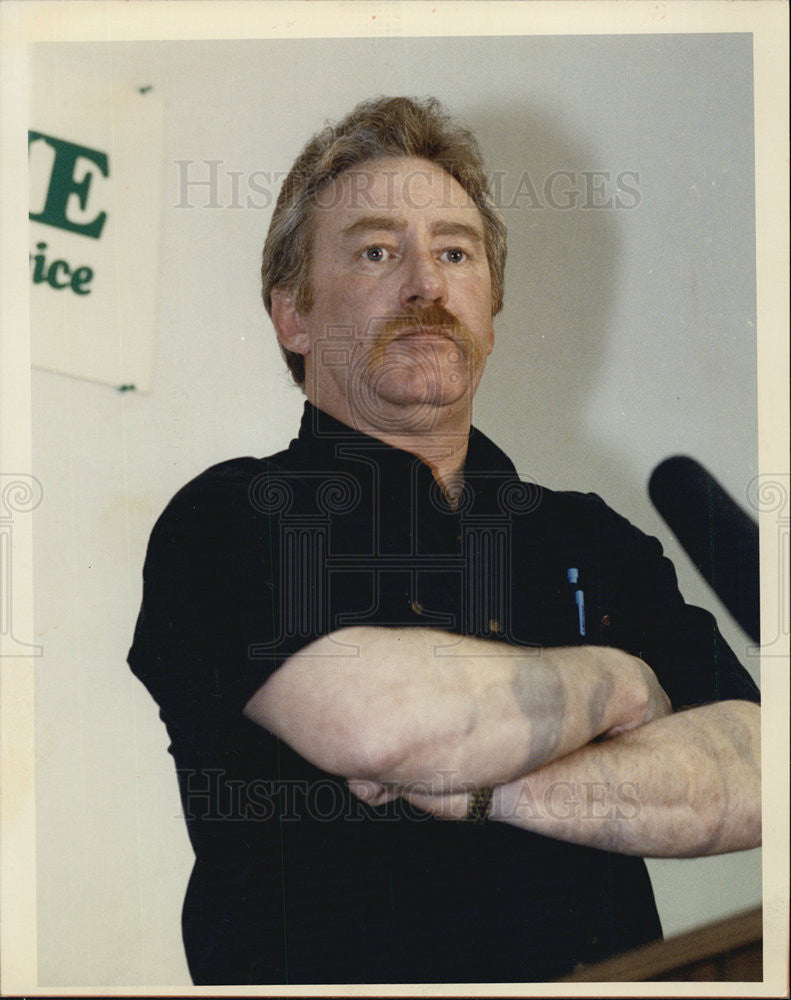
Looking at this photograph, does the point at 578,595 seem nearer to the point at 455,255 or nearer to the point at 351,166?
the point at 455,255

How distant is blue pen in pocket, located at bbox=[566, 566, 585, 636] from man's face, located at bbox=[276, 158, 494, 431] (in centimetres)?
28

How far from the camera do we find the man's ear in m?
1.39

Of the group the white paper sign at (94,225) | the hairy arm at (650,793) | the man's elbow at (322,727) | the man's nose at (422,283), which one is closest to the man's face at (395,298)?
the man's nose at (422,283)

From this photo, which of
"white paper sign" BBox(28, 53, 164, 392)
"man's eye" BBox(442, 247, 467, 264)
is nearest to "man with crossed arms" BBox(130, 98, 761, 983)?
"man's eye" BBox(442, 247, 467, 264)

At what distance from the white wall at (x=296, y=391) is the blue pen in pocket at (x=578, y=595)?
12cm

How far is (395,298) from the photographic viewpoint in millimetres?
1358

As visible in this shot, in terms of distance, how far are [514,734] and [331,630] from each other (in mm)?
277

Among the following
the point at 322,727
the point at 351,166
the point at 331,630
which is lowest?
the point at 322,727

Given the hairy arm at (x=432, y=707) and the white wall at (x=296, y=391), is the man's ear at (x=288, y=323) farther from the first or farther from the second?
the hairy arm at (x=432, y=707)

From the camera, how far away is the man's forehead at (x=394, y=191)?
138 cm

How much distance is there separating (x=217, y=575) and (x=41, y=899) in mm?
530

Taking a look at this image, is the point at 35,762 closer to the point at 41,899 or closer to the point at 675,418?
the point at 41,899

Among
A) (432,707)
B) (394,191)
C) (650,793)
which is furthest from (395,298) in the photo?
(650,793)

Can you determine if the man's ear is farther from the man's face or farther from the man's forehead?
the man's forehead
